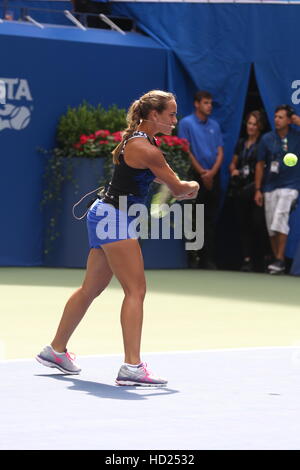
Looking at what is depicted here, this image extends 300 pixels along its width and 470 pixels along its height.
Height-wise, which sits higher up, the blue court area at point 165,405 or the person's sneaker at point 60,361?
the person's sneaker at point 60,361

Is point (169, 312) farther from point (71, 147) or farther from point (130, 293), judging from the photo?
point (71, 147)

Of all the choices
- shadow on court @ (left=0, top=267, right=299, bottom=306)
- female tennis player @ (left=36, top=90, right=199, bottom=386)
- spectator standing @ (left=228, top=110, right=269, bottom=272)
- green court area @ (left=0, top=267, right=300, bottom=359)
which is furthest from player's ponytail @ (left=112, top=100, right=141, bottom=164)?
spectator standing @ (left=228, top=110, right=269, bottom=272)

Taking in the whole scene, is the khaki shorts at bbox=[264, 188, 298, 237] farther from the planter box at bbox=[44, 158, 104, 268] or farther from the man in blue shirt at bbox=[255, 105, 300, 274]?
the planter box at bbox=[44, 158, 104, 268]

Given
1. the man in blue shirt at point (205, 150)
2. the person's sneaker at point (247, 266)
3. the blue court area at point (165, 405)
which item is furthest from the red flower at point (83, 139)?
the blue court area at point (165, 405)

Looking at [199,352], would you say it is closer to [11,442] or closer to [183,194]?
[183,194]

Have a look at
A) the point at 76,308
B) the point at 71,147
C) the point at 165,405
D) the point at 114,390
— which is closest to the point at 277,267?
the point at 71,147

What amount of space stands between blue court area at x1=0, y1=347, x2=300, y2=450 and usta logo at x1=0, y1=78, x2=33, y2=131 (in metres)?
7.62

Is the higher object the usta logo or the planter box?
the usta logo

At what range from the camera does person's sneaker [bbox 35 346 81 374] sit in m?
7.22

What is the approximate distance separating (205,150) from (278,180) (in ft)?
3.49

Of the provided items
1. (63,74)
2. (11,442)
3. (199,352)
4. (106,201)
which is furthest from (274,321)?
(63,74)

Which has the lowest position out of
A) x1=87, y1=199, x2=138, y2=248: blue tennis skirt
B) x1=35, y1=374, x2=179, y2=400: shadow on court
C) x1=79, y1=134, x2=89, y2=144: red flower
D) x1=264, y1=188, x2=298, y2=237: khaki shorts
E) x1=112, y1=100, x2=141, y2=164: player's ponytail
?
x1=35, y1=374, x2=179, y2=400: shadow on court

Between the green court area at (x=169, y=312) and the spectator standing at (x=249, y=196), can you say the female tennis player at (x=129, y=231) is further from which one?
the spectator standing at (x=249, y=196)

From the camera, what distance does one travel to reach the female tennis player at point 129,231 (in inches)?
271
